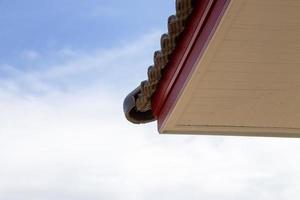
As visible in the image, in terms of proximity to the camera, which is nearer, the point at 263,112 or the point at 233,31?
the point at 233,31

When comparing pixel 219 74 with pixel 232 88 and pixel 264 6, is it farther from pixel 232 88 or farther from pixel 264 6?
pixel 264 6

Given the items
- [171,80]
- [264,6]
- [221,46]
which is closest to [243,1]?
[264,6]

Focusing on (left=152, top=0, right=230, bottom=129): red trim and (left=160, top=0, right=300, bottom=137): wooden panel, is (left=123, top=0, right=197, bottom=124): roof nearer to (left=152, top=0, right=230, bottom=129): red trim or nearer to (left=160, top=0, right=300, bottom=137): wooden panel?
(left=152, top=0, right=230, bottom=129): red trim

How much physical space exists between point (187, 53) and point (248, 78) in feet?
1.24

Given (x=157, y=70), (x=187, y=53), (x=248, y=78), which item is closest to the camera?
(x=187, y=53)

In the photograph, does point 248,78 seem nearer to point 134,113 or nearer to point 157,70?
point 157,70

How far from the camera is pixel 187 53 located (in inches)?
120

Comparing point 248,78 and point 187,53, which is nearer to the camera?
point 187,53

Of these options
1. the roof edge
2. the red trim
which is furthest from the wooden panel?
the roof edge

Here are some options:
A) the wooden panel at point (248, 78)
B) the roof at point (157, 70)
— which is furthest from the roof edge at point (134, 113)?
the wooden panel at point (248, 78)

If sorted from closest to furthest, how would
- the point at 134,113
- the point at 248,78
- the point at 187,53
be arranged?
the point at 187,53 → the point at 248,78 → the point at 134,113

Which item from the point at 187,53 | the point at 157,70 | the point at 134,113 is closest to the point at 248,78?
the point at 187,53

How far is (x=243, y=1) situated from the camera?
2.56 m

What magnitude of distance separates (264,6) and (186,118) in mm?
1018
